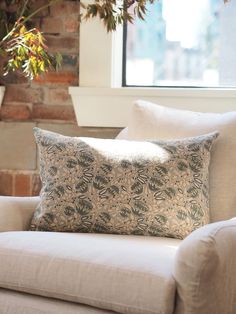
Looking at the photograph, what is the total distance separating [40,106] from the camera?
365 cm

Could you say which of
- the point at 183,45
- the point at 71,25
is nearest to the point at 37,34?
the point at 71,25

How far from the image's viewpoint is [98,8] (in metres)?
3.12

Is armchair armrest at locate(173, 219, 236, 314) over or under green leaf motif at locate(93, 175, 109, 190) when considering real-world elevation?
under

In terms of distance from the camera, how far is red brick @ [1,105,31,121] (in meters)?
3.68

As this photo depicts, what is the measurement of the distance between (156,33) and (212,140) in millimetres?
1043

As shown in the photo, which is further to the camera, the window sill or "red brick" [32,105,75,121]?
"red brick" [32,105,75,121]

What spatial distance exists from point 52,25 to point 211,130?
122 cm

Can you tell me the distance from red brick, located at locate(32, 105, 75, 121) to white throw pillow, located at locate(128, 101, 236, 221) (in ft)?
2.32

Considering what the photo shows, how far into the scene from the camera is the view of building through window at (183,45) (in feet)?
11.2

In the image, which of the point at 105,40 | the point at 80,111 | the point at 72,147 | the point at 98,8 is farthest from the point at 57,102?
the point at 72,147

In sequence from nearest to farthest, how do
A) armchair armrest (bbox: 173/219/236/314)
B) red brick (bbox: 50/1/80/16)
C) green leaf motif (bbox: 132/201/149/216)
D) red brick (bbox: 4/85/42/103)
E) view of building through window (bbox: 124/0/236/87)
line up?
armchair armrest (bbox: 173/219/236/314) < green leaf motif (bbox: 132/201/149/216) < view of building through window (bbox: 124/0/236/87) < red brick (bbox: 50/1/80/16) < red brick (bbox: 4/85/42/103)

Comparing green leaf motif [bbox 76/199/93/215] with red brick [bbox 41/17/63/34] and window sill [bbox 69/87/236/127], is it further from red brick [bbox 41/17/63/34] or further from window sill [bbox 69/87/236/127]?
red brick [bbox 41/17/63/34]

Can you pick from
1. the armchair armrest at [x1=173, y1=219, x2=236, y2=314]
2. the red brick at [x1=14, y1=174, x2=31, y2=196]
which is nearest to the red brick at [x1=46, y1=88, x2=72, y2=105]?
the red brick at [x1=14, y1=174, x2=31, y2=196]

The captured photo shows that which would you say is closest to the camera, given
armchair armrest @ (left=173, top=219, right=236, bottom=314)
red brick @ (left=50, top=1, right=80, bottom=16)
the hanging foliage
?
armchair armrest @ (left=173, top=219, right=236, bottom=314)
